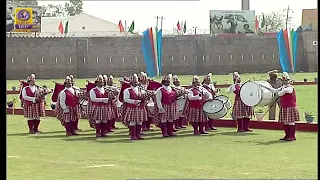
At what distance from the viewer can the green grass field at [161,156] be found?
7.50 metres

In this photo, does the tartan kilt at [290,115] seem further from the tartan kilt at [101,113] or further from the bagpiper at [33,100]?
the bagpiper at [33,100]

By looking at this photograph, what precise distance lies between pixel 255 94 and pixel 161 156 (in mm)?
3633

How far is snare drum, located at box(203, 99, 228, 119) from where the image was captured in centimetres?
1284

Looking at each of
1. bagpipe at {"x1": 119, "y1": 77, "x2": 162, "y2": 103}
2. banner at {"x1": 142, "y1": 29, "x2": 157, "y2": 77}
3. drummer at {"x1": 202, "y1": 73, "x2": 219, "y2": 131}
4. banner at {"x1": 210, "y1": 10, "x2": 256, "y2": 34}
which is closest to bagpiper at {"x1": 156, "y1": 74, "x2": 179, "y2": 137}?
bagpipe at {"x1": 119, "y1": 77, "x2": 162, "y2": 103}

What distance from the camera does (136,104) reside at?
11953 millimetres

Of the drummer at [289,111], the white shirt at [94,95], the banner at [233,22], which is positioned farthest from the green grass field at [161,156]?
the banner at [233,22]

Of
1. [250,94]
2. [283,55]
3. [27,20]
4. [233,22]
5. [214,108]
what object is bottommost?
[214,108]

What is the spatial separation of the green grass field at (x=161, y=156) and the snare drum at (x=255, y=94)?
0.60 m

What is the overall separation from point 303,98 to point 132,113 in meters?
A: 11.0

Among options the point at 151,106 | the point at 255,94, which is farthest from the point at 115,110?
the point at 255,94

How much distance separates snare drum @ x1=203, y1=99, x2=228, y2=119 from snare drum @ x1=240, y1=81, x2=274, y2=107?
1.42 feet

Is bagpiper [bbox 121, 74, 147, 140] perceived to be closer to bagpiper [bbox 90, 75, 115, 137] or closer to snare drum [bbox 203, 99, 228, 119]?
bagpiper [bbox 90, 75, 115, 137]

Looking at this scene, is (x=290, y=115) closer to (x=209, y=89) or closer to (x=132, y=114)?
(x=209, y=89)

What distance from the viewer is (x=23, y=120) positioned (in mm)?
17016
